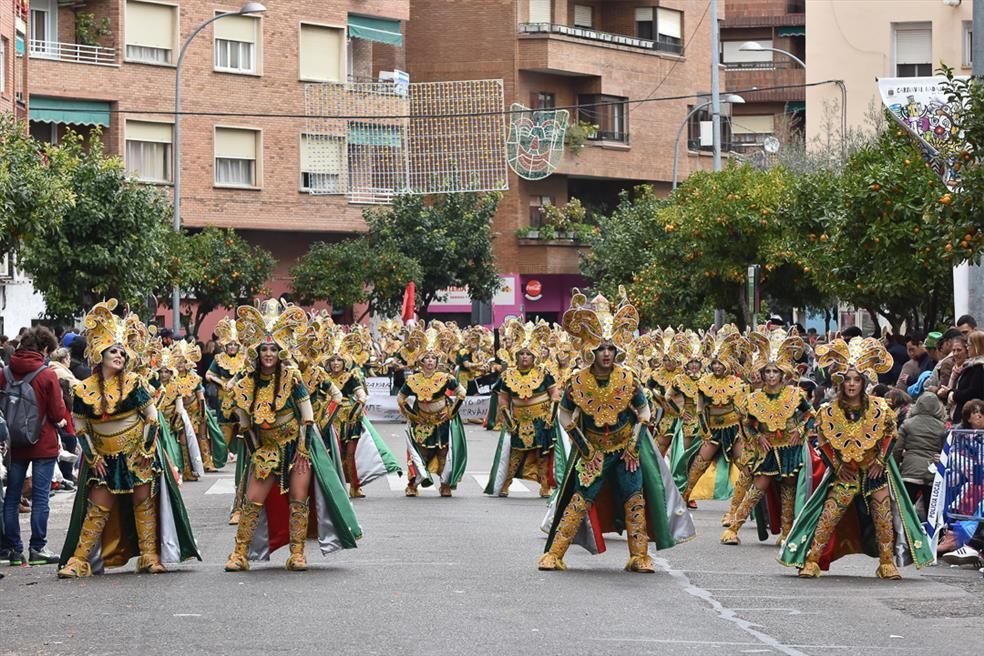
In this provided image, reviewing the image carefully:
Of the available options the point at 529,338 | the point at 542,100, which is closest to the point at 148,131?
the point at 542,100

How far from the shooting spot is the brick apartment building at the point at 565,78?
6262cm

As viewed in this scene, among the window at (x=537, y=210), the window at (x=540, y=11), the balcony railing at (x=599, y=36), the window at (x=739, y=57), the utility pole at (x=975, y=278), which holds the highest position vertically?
the window at (x=739, y=57)

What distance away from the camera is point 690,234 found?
40156mm

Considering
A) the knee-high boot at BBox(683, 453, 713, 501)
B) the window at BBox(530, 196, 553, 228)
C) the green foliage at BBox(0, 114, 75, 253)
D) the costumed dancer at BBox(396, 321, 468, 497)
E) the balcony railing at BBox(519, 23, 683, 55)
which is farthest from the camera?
the window at BBox(530, 196, 553, 228)

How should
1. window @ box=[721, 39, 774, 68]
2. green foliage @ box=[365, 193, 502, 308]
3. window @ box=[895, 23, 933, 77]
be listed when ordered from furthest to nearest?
window @ box=[721, 39, 774, 68], green foliage @ box=[365, 193, 502, 308], window @ box=[895, 23, 933, 77]

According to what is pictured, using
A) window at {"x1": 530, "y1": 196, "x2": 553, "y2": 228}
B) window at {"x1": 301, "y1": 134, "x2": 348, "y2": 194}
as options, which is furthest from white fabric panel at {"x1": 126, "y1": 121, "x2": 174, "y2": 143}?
window at {"x1": 530, "y1": 196, "x2": 553, "y2": 228}

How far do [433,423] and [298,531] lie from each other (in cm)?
800

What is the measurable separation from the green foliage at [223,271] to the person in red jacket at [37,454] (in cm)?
2997

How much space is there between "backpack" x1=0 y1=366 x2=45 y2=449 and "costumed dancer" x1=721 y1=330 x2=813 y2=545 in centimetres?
595

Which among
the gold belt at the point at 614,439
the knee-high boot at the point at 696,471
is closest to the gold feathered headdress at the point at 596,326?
the gold belt at the point at 614,439

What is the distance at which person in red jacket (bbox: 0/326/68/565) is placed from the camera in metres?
15.6

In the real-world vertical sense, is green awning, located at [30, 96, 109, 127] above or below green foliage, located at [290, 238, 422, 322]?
above

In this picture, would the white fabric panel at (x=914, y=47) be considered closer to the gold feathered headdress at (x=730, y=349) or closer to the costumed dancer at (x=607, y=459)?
the gold feathered headdress at (x=730, y=349)

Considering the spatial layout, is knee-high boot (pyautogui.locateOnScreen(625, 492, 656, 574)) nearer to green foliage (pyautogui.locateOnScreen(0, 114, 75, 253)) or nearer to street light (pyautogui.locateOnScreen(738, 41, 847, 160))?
green foliage (pyautogui.locateOnScreen(0, 114, 75, 253))
